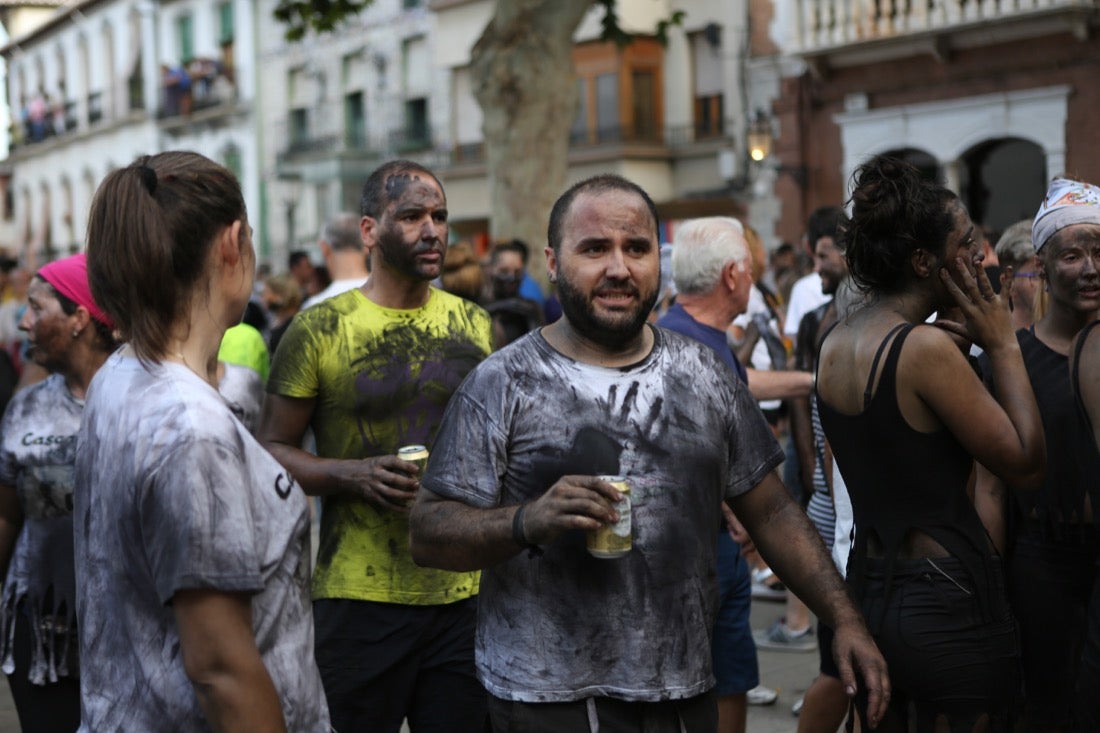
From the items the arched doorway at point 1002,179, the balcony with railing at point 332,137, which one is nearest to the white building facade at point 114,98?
the balcony with railing at point 332,137

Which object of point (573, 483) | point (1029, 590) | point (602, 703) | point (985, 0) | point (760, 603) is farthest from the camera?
point (985, 0)

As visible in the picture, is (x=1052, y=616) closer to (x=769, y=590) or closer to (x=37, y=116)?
(x=769, y=590)

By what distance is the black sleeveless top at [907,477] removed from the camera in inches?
125

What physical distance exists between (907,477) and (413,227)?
5.86 ft

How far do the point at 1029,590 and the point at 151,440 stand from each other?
8.75 ft

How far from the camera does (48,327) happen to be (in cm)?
393

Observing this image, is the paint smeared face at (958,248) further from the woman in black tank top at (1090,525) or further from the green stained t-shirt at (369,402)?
the green stained t-shirt at (369,402)

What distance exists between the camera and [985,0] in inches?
718

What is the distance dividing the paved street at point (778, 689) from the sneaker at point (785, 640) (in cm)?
6

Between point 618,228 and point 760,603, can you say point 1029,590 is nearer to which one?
point 618,228

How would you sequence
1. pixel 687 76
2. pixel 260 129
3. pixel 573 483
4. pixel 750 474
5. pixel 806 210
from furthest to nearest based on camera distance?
pixel 260 129 → pixel 687 76 → pixel 806 210 → pixel 750 474 → pixel 573 483

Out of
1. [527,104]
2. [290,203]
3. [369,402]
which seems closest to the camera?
[369,402]

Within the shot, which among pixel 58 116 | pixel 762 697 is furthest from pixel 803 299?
pixel 58 116

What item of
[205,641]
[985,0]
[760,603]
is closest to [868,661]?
[205,641]
